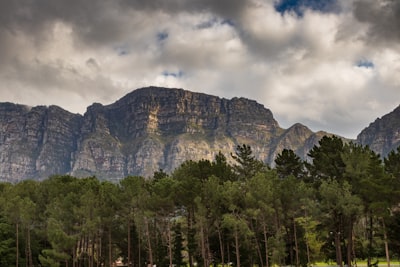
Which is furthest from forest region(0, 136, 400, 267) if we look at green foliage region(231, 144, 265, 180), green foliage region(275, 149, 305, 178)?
green foliage region(231, 144, 265, 180)

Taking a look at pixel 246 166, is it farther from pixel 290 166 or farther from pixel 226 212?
pixel 226 212

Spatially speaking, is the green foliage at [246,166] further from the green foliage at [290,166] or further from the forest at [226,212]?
the green foliage at [290,166]

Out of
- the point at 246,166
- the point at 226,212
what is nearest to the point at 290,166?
the point at 246,166

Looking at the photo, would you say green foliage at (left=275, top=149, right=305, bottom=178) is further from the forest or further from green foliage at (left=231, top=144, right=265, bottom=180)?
green foliage at (left=231, top=144, right=265, bottom=180)

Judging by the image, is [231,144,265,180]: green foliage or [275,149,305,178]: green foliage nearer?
[275,149,305,178]: green foliage

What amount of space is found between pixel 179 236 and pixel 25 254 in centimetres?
2588

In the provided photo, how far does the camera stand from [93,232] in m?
64.7

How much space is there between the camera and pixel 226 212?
64.2 metres

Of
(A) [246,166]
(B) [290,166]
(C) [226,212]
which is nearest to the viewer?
(C) [226,212]

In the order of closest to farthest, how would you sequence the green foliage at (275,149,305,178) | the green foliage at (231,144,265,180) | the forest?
the forest < the green foliage at (275,149,305,178) < the green foliage at (231,144,265,180)

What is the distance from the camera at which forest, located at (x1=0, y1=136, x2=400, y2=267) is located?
5488 cm

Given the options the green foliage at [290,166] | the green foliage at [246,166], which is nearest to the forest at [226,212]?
the green foliage at [290,166]

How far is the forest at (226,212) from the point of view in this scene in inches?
2160

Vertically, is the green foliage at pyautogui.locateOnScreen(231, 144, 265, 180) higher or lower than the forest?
higher
